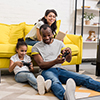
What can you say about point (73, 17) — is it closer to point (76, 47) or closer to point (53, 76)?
point (76, 47)

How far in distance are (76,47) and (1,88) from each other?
1.32 m

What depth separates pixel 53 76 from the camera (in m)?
1.72

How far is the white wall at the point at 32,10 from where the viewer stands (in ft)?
10.9

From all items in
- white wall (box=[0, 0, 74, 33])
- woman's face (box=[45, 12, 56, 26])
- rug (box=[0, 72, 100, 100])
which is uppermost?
white wall (box=[0, 0, 74, 33])

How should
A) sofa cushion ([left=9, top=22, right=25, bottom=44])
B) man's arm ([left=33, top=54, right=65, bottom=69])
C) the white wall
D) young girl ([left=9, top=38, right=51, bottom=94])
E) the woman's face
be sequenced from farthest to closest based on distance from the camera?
the white wall → sofa cushion ([left=9, top=22, right=25, bottom=44]) → the woman's face → young girl ([left=9, top=38, right=51, bottom=94]) → man's arm ([left=33, top=54, right=65, bottom=69])

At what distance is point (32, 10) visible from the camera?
11.5ft

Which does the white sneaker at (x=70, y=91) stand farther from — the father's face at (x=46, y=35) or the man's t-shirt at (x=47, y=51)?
the father's face at (x=46, y=35)

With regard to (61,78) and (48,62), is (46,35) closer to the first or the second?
(48,62)

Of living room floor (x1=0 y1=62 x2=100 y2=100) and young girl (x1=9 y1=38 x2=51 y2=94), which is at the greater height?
young girl (x1=9 y1=38 x2=51 y2=94)

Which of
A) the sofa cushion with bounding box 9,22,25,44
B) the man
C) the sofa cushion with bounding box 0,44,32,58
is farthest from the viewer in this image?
the sofa cushion with bounding box 9,22,25,44

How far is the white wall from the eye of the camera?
3.33 m

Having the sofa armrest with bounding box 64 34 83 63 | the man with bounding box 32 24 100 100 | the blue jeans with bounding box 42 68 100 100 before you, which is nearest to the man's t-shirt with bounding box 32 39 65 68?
the man with bounding box 32 24 100 100

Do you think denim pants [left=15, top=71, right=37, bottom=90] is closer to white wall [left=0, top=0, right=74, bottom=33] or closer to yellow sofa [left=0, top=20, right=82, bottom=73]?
yellow sofa [left=0, top=20, right=82, bottom=73]

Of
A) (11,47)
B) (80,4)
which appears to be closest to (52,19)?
(11,47)
